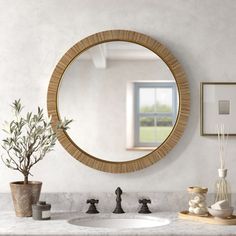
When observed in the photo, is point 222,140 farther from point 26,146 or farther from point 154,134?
point 26,146

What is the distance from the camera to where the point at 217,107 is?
3.27 meters

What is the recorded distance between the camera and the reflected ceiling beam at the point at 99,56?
10.6ft

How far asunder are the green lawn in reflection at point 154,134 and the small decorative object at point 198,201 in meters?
0.37

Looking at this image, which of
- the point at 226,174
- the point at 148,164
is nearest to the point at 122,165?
the point at 148,164

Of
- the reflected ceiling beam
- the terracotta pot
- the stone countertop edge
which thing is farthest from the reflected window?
the terracotta pot

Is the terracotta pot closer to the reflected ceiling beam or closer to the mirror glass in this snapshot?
the mirror glass

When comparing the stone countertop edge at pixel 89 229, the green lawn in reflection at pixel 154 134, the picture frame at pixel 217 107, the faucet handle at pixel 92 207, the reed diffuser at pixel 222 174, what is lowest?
the stone countertop edge at pixel 89 229

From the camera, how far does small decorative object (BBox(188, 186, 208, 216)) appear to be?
9.65ft

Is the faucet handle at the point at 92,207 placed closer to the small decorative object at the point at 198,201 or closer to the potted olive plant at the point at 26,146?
the potted olive plant at the point at 26,146

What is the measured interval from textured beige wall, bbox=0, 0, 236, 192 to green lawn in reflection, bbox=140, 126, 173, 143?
108mm

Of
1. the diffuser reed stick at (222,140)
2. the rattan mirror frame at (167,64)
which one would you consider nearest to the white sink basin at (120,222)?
the rattan mirror frame at (167,64)

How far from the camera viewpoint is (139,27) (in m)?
3.25

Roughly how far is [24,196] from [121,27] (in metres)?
1.14

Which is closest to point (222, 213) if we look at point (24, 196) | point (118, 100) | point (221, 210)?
point (221, 210)
